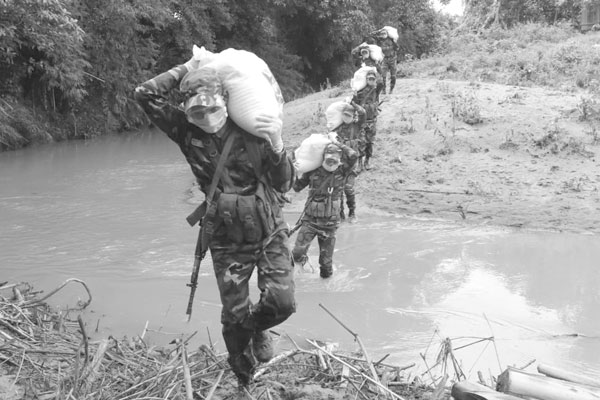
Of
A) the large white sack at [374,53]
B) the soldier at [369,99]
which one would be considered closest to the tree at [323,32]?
the large white sack at [374,53]

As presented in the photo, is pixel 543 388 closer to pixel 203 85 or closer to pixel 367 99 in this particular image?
pixel 203 85

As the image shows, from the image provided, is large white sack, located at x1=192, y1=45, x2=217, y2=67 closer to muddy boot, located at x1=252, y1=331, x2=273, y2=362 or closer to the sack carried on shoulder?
the sack carried on shoulder

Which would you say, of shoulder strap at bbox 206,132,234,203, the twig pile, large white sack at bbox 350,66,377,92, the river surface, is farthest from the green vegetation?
shoulder strap at bbox 206,132,234,203

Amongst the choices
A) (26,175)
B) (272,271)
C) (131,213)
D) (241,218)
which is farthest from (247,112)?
(26,175)

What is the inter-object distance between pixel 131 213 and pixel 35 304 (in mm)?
4918

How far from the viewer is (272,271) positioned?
142 inches

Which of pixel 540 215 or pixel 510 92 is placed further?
pixel 510 92

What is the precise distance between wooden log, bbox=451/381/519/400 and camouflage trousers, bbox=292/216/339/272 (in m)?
3.48

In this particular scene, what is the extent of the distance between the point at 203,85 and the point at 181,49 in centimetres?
1944

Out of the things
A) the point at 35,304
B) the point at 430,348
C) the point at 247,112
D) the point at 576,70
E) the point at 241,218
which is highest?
the point at 576,70

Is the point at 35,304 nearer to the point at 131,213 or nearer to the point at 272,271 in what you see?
the point at 272,271

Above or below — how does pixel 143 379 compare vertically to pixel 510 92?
below

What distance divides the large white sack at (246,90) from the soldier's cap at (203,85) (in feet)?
0.15

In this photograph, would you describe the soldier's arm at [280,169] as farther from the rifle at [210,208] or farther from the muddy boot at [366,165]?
the muddy boot at [366,165]
